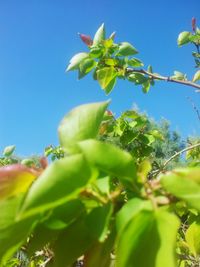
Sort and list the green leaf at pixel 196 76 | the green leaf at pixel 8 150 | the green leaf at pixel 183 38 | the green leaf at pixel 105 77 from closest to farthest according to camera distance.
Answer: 1. the green leaf at pixel 105 77
2. the green leaf at pixel 196 76
3. the green leaf at pixel 8 150
4. the green leaf at pixel 183 38

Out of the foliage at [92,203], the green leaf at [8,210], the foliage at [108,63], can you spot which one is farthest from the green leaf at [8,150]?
the green leaf at [8,210]

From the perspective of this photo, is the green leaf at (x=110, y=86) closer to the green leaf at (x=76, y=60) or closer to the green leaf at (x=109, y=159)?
the green leaf at (x=76, y=60)

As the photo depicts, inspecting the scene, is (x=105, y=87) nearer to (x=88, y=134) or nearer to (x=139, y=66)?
(x=139, y=66)

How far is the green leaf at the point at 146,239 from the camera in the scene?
0.50m

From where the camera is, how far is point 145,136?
95.0 inches

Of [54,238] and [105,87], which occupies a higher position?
[105,87]

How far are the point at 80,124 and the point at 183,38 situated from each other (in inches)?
75.4

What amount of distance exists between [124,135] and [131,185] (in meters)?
1.79

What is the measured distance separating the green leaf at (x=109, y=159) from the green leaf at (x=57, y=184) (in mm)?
13

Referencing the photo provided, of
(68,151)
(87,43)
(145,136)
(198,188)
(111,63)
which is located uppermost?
(87,43)

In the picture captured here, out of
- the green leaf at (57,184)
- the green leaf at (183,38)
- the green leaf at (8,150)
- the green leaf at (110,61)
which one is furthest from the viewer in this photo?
the green leaf at (183,38)

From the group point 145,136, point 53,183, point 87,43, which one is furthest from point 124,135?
point 53,183

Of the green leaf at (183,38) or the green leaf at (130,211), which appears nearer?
the green leaf at (130,211)

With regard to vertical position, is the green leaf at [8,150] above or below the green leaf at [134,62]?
below
